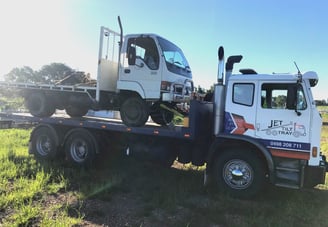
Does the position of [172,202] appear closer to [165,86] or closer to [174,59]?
[165,86]

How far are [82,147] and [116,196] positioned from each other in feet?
8.87

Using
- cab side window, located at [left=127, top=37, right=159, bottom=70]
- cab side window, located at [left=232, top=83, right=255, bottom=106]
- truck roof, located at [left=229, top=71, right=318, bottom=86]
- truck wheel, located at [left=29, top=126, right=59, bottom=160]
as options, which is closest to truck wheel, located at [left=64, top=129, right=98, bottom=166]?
truck wheel, located at [left=29, top=126, right=59, bottom=160]

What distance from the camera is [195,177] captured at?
762 centimetres

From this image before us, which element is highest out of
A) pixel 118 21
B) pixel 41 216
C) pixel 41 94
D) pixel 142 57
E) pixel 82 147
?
pixel 118 21

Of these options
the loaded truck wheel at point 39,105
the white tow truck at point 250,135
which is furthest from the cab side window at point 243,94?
the loaded truck wheel at point 39,105

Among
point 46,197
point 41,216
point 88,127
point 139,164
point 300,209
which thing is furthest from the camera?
point 139,164

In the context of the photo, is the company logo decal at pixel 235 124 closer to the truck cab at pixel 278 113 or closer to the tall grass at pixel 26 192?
the truck cab at pixel 278 113

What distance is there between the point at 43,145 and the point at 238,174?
5956 millimetres

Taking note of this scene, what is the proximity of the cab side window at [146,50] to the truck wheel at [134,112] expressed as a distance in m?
0.95

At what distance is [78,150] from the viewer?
27.6 feet

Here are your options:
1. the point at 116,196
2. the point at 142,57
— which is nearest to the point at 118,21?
the point at 142,57

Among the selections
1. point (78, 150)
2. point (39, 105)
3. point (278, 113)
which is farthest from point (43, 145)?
point (278, 113)

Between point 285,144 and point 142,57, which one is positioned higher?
point 142,57

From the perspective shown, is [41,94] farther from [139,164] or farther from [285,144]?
[285,144]
